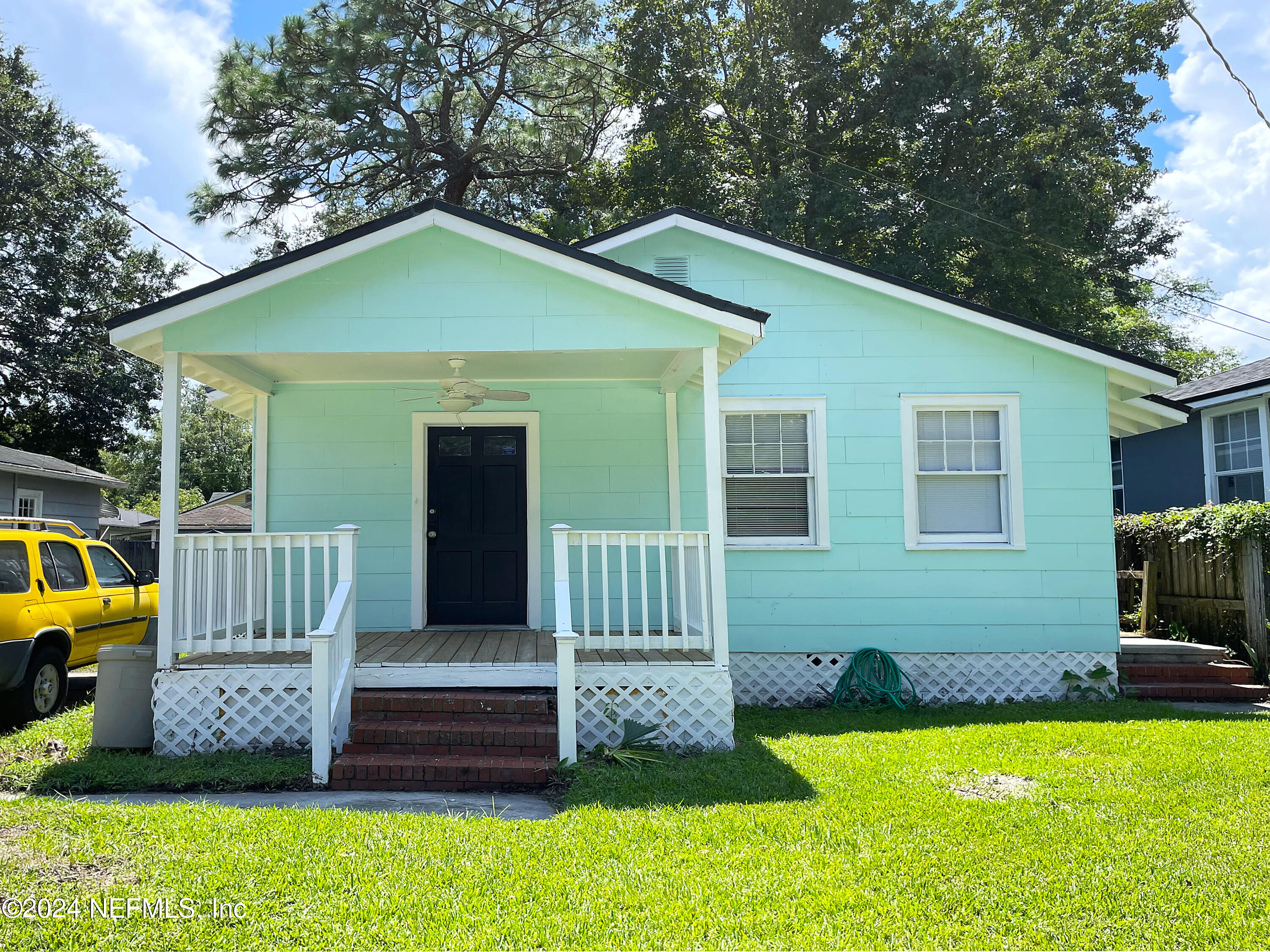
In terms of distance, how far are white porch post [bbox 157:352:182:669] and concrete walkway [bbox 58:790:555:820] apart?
4.05 feet

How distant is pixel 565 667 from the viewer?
19.9 ft

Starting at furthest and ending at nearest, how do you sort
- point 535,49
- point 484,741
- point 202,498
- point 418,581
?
point 202,498, point 535,49, point 418,581, point 484,741

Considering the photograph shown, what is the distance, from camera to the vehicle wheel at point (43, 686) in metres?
7.46

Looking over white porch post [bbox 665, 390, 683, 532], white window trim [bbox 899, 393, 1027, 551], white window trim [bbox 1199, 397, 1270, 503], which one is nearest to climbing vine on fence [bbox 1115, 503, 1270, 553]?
white window trim [bbox 1199, 397, 1270, 503]

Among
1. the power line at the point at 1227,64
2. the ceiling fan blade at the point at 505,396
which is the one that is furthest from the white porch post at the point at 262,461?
the power line at the point at 1227,64

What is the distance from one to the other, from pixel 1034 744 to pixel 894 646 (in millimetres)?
2206

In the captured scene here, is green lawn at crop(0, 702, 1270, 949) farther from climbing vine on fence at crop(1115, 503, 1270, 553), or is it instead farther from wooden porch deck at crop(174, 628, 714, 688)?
climbing vine on fence at crop(1115, 503, 1270, 553)

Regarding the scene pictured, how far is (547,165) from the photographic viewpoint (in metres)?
19.2

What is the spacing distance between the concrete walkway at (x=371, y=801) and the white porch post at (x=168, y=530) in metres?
1.23

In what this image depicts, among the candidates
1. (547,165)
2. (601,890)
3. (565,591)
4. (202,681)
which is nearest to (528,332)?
(565,591)

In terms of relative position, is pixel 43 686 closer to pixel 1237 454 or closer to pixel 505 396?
pixel 505 396

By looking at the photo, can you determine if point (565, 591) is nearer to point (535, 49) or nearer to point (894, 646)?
point (894, 646)

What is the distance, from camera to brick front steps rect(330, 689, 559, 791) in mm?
5656

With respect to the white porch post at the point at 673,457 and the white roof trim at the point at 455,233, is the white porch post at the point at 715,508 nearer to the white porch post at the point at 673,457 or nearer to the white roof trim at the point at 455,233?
the white roof trim at the point at 455,233
